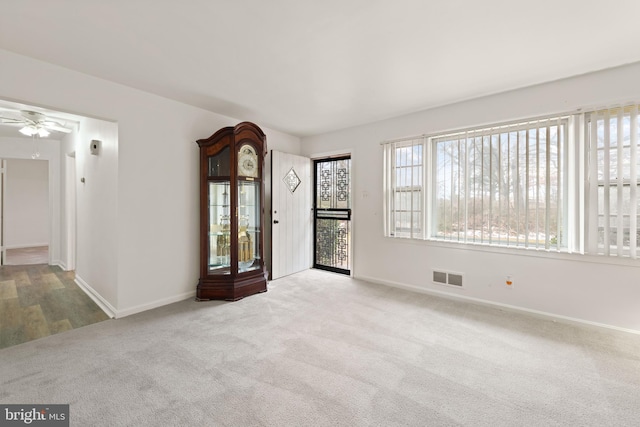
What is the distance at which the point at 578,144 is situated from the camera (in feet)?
8.80

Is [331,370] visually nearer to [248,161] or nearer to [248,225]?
[248,225]

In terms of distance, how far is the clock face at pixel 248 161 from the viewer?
3.56 m

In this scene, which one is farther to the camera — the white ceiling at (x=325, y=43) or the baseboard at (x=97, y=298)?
the baseboard at (x=97, y=298)

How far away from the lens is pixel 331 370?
198 cm

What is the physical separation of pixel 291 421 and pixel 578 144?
11.3 feet

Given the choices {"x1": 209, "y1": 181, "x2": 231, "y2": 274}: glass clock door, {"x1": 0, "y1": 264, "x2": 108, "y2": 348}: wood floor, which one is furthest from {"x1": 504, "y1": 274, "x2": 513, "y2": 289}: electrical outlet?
{"x1": 0, "y1": 264, "x2": 108, "y2": 348}: wood floor

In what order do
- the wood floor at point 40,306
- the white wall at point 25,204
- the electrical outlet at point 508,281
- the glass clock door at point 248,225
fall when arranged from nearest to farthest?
the wood floor at point 40,306
the electrical outlet at point 508,281
the glass clock door at point 248,225
the white wall at point 25,204

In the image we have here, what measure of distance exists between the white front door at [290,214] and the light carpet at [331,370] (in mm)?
1483

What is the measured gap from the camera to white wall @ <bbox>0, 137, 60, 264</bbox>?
17.1ft

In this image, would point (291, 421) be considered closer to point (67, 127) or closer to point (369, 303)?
point (369, 303)

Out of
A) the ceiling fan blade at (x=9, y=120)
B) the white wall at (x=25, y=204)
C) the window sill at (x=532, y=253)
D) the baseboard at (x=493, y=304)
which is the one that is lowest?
the baseboard at (x=493, y=304)

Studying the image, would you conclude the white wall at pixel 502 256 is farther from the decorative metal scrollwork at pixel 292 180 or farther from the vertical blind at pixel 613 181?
the decorative metal scrollwork at pixel 292 180

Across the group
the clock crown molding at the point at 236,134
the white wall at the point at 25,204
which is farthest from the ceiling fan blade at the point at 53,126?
the white wall at the point at 25,204

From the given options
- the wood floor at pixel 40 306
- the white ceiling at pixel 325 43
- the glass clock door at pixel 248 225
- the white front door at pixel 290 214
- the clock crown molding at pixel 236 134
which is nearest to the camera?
the white ceiling at pixel 325 43
